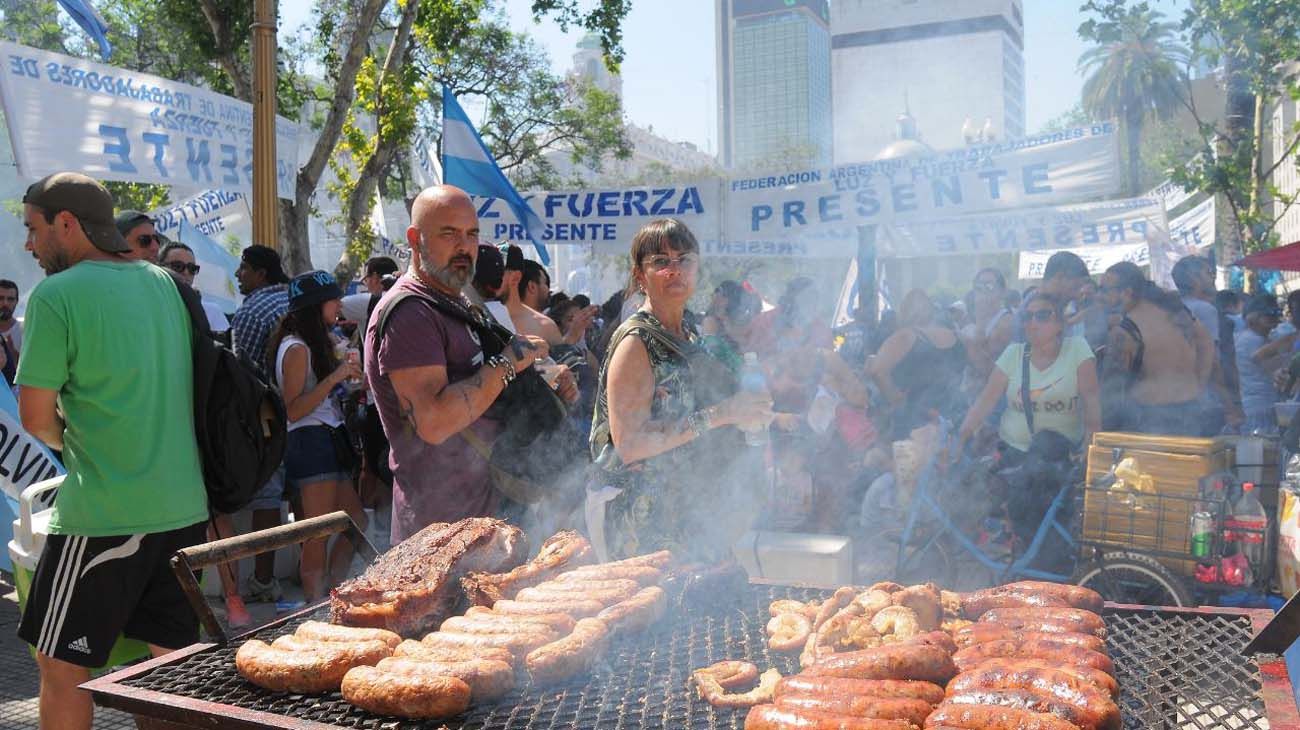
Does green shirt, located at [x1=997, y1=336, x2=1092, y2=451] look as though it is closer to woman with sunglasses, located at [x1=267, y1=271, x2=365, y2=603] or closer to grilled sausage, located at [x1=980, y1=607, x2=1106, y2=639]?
grilled sausage, located at [x1=980, y1=607, x2=1106, y2=639]

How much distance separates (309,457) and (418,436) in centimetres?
286

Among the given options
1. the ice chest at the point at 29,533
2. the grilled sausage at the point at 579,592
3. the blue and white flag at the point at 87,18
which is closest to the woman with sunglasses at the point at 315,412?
the ice chest at the point at 29,533

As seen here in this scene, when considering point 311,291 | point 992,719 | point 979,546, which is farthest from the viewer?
point 979,546

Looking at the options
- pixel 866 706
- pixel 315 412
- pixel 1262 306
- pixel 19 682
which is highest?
pixel 1262 306

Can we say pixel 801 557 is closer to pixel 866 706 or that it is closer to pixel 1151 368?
pixel 1151 368

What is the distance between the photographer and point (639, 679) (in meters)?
2.37

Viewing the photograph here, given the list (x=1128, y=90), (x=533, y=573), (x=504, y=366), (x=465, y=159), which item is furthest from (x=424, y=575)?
(x=1128, y=90)

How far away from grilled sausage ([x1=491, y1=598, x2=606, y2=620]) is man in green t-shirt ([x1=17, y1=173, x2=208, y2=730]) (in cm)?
147

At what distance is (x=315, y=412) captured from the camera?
5.91 meters

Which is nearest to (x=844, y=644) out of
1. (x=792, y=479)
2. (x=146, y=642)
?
(x=146, y=642)

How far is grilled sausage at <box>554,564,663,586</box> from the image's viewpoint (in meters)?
2.79

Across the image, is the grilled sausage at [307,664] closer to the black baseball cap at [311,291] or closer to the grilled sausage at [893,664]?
the grilled sausage at [893,664]

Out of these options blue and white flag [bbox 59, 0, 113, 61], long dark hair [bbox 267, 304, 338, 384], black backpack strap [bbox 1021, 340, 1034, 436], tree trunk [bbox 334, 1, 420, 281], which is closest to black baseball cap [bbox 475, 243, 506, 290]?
long dark hair [bbox 267, 304, 338, 384]

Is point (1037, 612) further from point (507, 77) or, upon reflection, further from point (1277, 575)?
point (507, 77)
